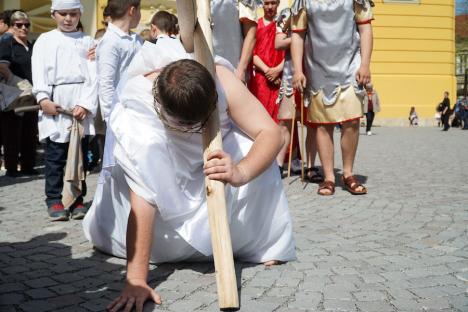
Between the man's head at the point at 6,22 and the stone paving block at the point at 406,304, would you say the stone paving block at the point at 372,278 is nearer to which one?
the stone paving block at the point at 406,304

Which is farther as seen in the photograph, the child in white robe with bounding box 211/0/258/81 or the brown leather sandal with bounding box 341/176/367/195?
the child in white robe with bounding box 211/0/258/81

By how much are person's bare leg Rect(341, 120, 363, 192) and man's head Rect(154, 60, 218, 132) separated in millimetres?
2983

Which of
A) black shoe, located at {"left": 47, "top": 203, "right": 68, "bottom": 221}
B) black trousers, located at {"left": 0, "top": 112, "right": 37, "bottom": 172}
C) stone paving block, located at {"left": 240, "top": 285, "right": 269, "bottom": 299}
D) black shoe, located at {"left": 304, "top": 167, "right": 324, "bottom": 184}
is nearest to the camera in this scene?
stone paving block, located at {"left": 240, "top": 285, "right": 269, "bottom": 299}

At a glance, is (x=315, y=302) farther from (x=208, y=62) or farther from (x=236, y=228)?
(x=208, y=62)

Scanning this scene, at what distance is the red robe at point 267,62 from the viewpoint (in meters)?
6.27

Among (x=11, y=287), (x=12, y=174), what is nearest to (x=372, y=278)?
(x=11, y=287)

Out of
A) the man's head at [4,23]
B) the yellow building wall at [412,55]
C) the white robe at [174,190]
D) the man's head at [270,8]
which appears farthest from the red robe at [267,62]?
the yellow building wall at [412,55]

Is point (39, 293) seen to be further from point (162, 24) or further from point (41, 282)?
point (162, 24)

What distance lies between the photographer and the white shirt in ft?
14.7

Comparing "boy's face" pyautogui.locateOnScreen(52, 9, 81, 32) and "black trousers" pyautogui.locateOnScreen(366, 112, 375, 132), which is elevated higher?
"boy's face" pyautogui.locateOnScreen(52, 9, 81, 32)

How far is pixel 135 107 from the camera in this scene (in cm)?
262

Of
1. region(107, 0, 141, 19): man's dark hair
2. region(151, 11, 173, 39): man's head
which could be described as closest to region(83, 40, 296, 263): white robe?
region(107, 0, 141, 19): man's dark hair

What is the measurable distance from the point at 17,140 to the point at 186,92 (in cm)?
534

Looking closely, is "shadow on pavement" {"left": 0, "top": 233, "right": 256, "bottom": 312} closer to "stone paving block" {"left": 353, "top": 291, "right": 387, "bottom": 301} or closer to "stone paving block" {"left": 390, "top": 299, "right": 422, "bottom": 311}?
"stone paving block" {"left": 353, "top": 291, "right": 387, "bottom": 301}
